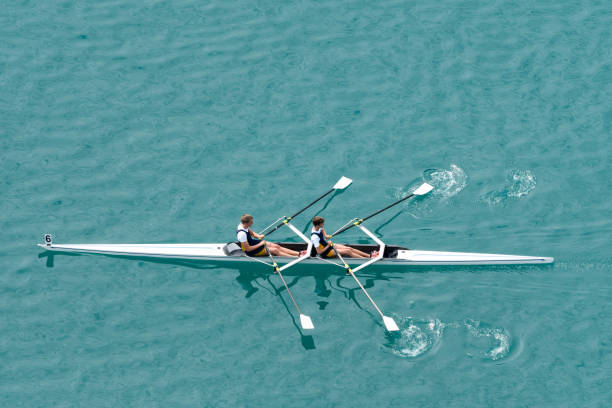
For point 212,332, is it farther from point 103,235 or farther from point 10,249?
point 10,249

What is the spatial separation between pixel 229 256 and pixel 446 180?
7167 mm

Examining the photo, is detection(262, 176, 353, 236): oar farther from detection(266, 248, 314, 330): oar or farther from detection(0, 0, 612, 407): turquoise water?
detection(266, 248, 314, 330): oar

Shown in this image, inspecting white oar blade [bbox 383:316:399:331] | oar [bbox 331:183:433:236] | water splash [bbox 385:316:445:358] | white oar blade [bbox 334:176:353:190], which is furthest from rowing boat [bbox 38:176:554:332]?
water splash [bbox 385:316:445:358]

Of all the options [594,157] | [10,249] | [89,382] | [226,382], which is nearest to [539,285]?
[594,157]

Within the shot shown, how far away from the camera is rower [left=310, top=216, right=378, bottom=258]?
22.9m

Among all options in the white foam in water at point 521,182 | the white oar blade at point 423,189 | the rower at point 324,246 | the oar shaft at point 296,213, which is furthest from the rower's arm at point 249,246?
the white foam in water at point 521,182

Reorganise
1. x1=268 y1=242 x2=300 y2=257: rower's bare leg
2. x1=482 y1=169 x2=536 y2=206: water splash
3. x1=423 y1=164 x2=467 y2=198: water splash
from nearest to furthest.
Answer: x1=268 y1=242 x2=300 y2=257: rower's bare leg < x1=482 y1=169 x2=536 y2=206: water splash < x1=423 y1=164 x2=467 y2=198: water splash

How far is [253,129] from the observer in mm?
26688

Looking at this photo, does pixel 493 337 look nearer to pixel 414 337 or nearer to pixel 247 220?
pixel 414 337

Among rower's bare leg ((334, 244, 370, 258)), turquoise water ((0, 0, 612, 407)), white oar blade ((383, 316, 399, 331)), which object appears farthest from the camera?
rower's bare leg ((334, 244, 370, 258))

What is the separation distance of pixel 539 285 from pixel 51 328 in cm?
1372

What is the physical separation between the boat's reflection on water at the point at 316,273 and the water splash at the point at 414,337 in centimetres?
143

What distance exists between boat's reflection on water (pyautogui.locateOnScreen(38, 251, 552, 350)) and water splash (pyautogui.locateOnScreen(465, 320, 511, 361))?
74.0 inches

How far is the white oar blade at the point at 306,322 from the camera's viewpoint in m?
22.0
